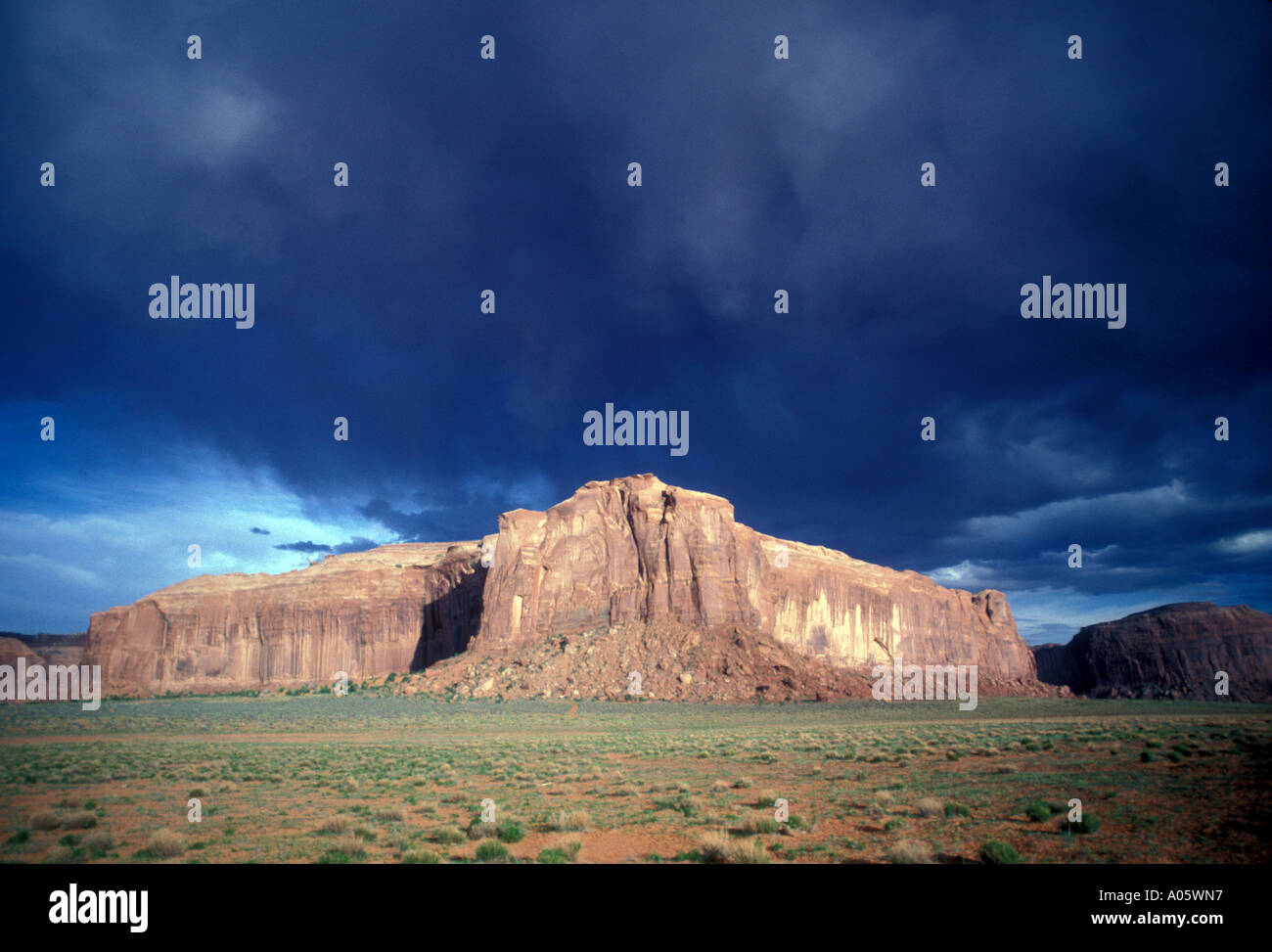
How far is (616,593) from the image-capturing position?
76.1 metres

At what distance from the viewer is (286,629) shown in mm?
108125

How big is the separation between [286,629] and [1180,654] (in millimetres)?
164481

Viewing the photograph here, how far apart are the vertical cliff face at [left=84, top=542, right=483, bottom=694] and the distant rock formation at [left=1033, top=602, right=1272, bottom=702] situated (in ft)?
412

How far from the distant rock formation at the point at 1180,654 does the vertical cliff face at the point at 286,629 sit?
125529 mm

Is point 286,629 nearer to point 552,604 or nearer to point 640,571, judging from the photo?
point 552,604

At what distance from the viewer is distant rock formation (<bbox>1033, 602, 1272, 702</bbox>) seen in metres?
102

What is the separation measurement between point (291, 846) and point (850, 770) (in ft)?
50.5

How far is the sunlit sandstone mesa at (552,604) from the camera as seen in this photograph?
76438 mm

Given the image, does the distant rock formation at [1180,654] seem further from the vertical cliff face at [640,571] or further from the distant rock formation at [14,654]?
the distant rock formation at [14,654]
